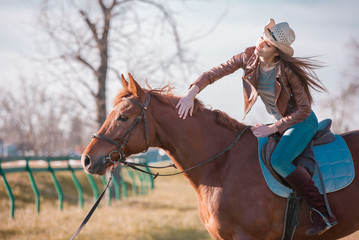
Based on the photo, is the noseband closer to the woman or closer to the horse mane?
the horse mane

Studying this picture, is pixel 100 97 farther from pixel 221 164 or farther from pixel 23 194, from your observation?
pixel 221 164

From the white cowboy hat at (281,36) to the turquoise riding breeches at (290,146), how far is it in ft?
2.49

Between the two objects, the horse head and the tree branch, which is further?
the tree branch

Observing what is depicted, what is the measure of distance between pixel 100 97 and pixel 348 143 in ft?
33.2

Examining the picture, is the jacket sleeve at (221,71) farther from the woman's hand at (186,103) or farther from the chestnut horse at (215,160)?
the chestnut horse at (215,160)

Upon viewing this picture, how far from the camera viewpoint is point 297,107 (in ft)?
12.4

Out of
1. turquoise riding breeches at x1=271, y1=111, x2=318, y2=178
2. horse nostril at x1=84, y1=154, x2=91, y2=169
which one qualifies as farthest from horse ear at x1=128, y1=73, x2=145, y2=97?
turquoise riding breeches at x1=271, y1=111, x2=318, y2=178

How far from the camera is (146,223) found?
8367mm

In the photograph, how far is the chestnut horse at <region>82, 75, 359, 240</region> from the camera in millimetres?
3617

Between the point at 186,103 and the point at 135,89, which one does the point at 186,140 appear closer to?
the point at 186,103

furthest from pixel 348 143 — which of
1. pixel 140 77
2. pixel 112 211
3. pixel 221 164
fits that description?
pixel 140 77

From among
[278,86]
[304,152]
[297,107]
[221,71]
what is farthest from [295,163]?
[221,71]

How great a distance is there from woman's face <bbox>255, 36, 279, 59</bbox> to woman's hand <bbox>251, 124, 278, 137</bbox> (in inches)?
27.9

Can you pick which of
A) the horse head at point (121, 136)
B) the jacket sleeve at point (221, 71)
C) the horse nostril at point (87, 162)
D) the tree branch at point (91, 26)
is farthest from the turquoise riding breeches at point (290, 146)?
the tree branch at point (91, 26)
